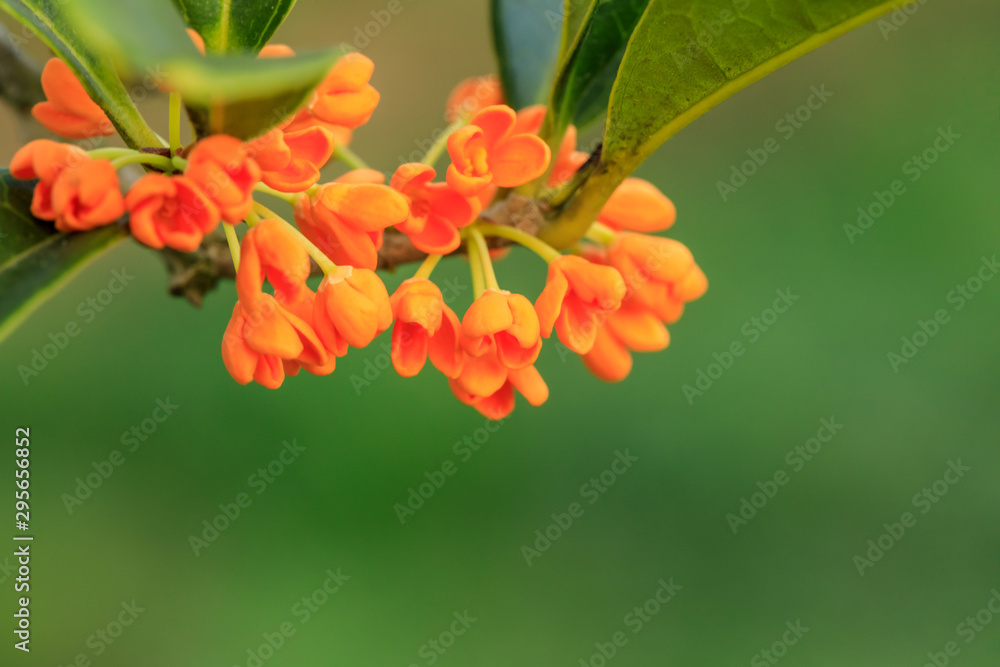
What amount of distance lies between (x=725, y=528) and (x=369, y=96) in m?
3.03

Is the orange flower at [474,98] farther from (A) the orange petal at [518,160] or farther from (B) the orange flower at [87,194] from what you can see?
(B) the orange flower at [87,194]

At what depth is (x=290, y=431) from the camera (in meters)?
3.65

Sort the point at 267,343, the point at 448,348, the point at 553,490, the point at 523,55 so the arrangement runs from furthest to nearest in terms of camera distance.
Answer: the point at 553,490
the point at 523,55
the point at 448,348
the point at 267,343

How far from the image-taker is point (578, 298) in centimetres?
105

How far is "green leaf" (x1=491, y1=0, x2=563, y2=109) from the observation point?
4.25 ft

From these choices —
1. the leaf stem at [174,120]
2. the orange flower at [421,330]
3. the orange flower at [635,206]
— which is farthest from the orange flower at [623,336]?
the leaf stem at [174,120]

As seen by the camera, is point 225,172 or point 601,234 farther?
point 601,234

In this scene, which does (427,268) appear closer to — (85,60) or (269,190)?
(269,190)

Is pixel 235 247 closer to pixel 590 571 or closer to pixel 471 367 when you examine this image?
pixel 471 367

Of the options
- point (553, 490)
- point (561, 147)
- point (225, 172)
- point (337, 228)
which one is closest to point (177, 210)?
point (225, 172)

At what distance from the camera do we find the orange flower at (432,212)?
3.14 ft

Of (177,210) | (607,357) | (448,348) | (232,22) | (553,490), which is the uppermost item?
(232,22)

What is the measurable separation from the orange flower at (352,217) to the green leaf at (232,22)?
0.18 meters

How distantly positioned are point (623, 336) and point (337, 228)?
0.42 m
